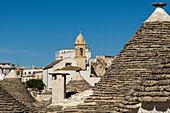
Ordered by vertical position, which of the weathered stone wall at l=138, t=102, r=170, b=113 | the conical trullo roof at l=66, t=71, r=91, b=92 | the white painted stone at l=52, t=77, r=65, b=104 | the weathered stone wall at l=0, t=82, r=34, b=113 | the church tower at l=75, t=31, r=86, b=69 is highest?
the church tower at l=75, t=31, r=86, b=69

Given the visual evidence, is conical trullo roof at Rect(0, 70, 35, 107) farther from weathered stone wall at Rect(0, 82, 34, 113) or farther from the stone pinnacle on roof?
the stone pinnacle on roof

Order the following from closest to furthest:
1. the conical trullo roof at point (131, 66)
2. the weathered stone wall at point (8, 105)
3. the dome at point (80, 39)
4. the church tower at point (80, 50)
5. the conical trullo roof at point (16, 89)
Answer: the conical trullo roof at point (131, 66) → the weathered stone wall at point (8, 105) → the conical trullo roof at point (16, 89) → the dome at point (80, 39) → the church tower at point (80, 50)

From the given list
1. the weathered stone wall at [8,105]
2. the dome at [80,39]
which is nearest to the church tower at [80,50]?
the dome at [80,39]

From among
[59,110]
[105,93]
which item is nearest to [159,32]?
[105,93]

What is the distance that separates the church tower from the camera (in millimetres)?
67812

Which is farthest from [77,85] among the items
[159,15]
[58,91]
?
[159,15]

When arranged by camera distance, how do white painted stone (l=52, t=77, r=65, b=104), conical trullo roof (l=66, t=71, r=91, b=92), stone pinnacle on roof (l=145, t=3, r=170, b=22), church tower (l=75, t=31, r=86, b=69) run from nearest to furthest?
stone pinnacle on roof (l=145, t=3, r=170, b=22) < white painted stone (l=52, t=77, r=65, b=104) < conical trullo roof (l=66, t=71, r=91, b=92) < church tower (l=75, t=31, r=86, b=69)

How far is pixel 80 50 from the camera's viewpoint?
71188 millimetres

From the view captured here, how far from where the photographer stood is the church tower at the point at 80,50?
67812 millimetres

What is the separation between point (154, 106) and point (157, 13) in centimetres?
796

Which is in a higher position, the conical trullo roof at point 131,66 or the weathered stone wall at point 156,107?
the conical trullo roof at point 131,66

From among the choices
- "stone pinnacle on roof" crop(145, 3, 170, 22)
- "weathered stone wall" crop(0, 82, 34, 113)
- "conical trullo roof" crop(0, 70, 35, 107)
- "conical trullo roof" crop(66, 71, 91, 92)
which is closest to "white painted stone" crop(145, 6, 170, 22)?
"stone pinnacle on roof" crop(145, 3, 170, 22)

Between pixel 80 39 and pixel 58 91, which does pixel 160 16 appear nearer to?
pixel 58 91

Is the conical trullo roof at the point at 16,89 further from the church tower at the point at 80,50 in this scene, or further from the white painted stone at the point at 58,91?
the church tower at the point at 80,50
